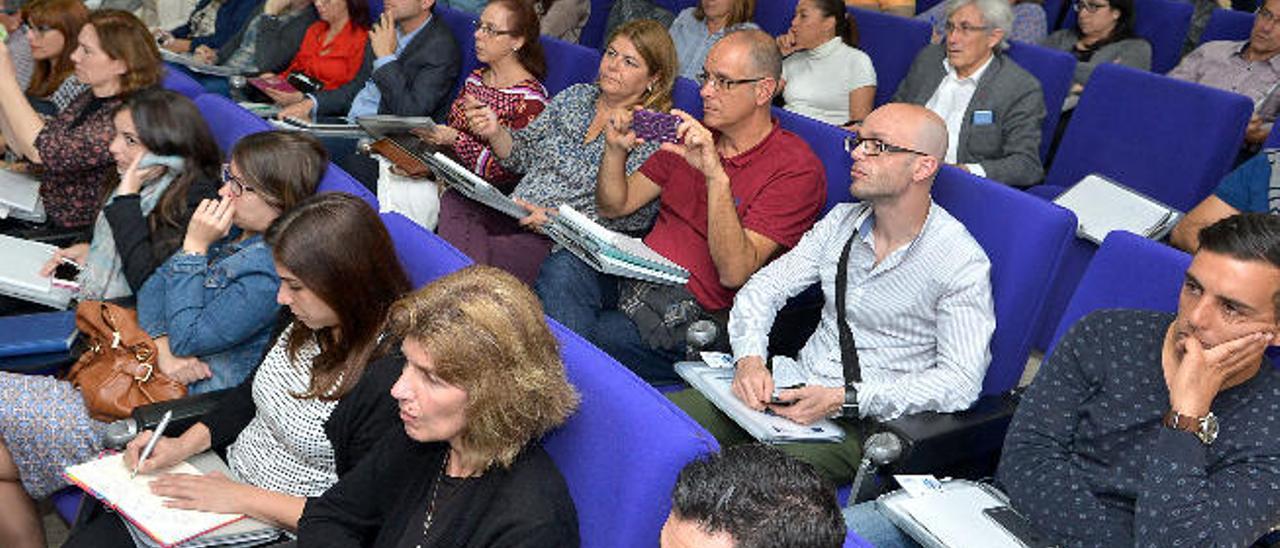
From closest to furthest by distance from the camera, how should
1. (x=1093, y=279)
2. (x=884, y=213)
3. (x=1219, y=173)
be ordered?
1. (x=1093, y=279)
2. (x=884, y=213)
3. (x=1219, y=173)

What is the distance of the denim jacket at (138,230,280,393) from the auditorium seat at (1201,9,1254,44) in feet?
12.9

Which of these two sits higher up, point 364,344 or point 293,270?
point 293,270

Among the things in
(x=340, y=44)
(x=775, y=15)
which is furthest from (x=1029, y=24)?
(x=340, y=44)

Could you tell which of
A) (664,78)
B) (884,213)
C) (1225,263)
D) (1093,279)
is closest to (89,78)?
(664,78)

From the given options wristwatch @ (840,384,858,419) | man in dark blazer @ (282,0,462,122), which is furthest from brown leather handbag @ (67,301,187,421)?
man in dark blazer @ (282,0,462,122)

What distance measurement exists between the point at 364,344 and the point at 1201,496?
128cm

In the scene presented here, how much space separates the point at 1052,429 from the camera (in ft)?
6.07

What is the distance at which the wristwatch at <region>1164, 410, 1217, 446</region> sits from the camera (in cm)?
166

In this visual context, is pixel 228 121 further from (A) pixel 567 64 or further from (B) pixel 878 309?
(B) pixel 878 309

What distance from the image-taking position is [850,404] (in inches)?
83.7

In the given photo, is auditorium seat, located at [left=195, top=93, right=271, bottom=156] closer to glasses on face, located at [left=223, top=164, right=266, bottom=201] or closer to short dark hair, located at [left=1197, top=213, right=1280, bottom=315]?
glasses on face, located at [left=223, top=164, right=266, bottom=201]

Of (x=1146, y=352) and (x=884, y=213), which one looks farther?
(x=884, y=213)

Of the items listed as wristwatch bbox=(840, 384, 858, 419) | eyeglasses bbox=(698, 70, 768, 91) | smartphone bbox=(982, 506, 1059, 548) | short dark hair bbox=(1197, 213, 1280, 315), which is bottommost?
wristwatch bbox=(840, 384, 858, 419)

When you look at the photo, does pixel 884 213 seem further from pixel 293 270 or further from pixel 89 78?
pixel 89 78
